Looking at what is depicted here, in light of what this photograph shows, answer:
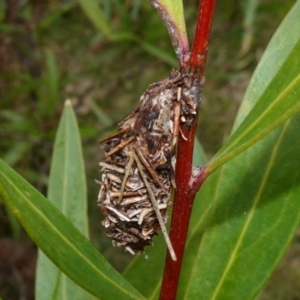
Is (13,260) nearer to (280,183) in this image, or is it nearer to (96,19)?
(96,19)

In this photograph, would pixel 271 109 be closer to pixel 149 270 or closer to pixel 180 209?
pixel 180 209

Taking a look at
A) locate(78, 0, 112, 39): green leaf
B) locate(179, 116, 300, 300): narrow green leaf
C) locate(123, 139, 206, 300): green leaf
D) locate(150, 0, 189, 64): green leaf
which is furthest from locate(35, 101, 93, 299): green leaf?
locate(78, 0, 112, 39): green leaf

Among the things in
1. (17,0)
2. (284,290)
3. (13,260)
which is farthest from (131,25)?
(284,290)

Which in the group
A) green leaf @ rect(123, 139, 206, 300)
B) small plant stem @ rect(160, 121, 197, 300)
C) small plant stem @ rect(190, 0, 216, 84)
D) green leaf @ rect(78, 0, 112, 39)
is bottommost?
green leaf @ rect(123, 139, 206, 300)

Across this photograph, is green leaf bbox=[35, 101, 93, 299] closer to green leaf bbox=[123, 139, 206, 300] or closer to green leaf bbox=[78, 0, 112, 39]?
green leaf bbox=[123, 139, 206, 300]

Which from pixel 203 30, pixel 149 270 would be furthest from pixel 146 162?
pixel 149 270
